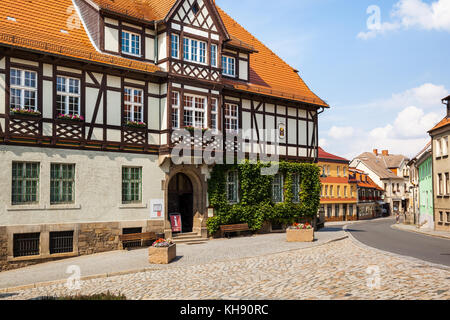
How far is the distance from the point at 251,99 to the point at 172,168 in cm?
746

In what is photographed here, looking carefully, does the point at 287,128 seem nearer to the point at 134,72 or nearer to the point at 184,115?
the point at 184,115

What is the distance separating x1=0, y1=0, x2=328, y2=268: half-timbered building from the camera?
67.6 feet

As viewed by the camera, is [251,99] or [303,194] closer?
[251,99]

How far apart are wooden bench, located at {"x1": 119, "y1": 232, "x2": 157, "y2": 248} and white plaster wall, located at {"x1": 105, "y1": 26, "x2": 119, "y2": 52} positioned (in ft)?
29.5

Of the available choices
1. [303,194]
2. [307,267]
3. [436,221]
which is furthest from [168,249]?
[436,221]

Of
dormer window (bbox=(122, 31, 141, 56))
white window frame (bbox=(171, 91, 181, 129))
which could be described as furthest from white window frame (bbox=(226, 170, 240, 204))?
dormer window (bbox=(122, 31, 141, 56))

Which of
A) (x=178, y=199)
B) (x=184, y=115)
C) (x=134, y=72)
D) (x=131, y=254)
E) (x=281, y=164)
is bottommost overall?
(x=131, y=254)

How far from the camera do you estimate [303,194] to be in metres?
32.6

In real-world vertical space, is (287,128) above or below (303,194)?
above

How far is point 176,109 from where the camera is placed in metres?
25.2

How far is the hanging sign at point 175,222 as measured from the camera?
25.9m

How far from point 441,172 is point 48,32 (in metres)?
30.8
